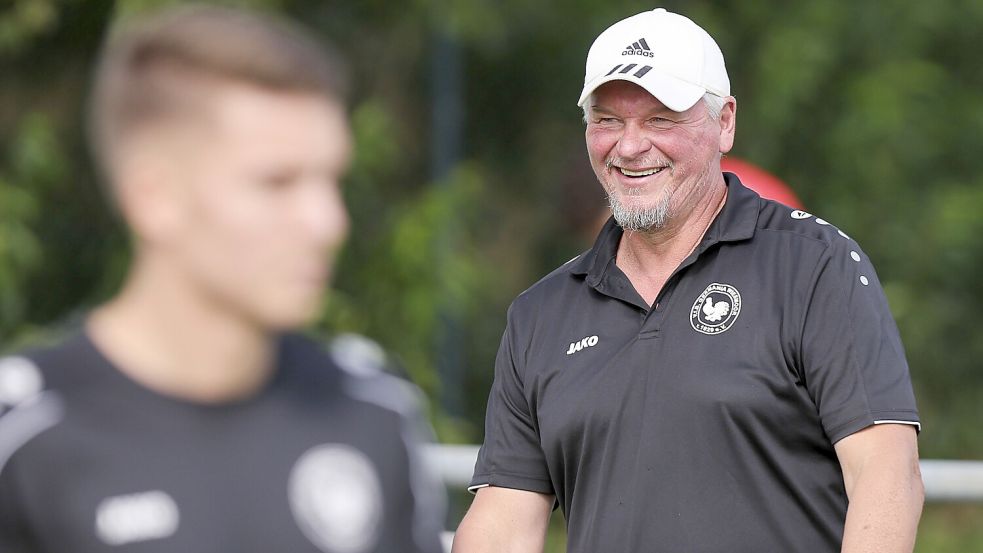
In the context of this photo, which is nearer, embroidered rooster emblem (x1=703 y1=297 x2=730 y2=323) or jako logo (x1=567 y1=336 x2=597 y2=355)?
embroidered rooster emblem (x1=703 y1=297 x2=730 y2=323)

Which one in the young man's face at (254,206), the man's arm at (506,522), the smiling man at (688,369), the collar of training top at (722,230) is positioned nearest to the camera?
the young man's face at (254,206)

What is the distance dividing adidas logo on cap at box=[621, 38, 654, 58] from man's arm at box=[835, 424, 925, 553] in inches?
41.4

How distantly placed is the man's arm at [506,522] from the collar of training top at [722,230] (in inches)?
22.1

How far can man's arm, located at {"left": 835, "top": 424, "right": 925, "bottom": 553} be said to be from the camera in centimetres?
305

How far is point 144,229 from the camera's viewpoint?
1657mm

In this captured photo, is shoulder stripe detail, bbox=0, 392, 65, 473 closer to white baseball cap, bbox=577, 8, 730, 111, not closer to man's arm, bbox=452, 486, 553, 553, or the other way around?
man's arm, bbox=452, 486, 553, 553

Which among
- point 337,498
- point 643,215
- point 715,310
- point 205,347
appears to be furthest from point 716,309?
point 205,347

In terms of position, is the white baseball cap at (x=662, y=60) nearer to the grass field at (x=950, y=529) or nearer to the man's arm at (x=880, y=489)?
the man's arm at (x=880, y=489)

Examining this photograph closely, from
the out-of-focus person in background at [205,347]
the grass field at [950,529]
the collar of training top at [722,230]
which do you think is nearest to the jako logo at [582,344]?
the collar of training top at [722,230]

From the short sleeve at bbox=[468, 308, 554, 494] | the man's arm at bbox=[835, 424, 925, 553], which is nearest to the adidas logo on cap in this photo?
the short sleeve at bbox=[468, 308, 554, 494]

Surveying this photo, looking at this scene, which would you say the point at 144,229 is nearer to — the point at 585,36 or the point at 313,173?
the point at 313,173

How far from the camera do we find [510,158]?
345 inches

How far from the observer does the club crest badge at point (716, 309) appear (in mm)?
3307

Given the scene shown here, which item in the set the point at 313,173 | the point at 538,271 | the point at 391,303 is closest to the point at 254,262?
the point at 313,173
